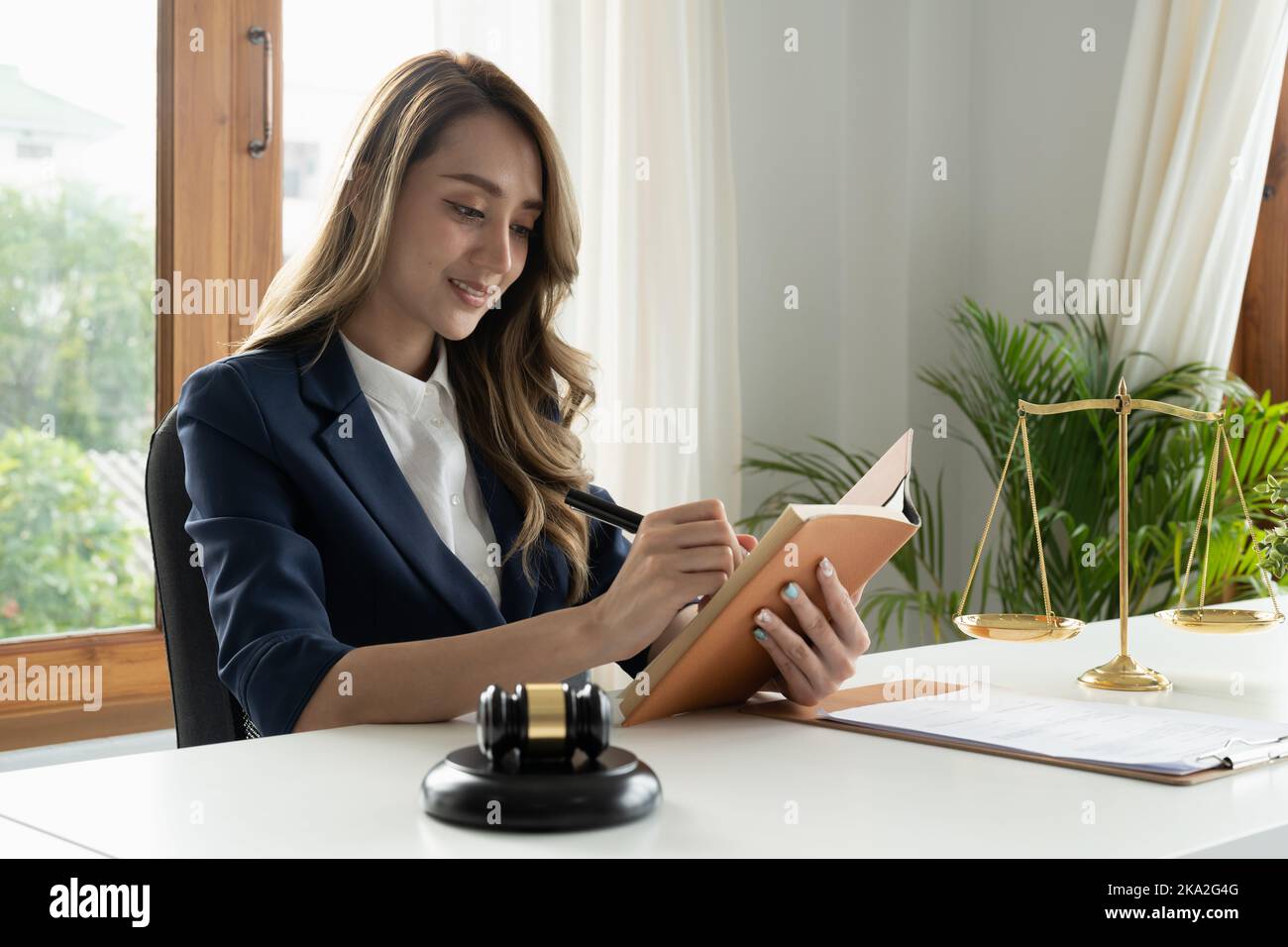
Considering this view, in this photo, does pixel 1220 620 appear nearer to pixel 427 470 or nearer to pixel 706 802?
pixel 706 802

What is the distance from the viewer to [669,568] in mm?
1148

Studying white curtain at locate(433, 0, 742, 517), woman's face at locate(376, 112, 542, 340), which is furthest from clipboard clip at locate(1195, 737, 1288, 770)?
white curtain at locate(433, 0, 742, 517)

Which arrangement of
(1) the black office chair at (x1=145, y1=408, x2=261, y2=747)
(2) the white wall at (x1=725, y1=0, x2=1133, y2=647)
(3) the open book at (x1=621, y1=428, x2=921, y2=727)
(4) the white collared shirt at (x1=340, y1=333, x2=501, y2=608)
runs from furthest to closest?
(2) the white wall at (x1=725, y1=0, x2=1133, y2=647) < (4) the white collared shirt at (x1=340, y1=333, x2=501, y2=608) < (1) the black office chair at (x1=145, y1=408, x2=261, y2=747) < (3) the open book at (x1=621, y1=428, x2=921, y2=727)

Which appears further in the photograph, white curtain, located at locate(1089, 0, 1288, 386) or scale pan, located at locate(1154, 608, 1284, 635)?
white curtain, located at locate(1089, 0, 1288, 386)

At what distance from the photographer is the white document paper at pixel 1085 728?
1.01 meters

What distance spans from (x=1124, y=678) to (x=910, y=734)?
0.35 m

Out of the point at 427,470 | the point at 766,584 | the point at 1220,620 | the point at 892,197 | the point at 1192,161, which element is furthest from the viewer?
the point at 892,197

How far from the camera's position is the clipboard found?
3.16 ft

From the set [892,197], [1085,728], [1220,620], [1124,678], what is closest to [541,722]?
[1085,728]

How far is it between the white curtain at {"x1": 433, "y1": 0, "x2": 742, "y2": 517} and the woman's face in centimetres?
134

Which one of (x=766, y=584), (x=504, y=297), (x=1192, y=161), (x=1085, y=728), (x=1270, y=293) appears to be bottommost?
(x=1085, y=728)

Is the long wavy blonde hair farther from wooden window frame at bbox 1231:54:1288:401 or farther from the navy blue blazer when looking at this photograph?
wooden window frame at bbox 1231:54:1288:401

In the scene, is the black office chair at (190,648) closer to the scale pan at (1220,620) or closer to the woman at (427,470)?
the woman at (427,470)

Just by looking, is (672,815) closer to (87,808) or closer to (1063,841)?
(1063,841)
